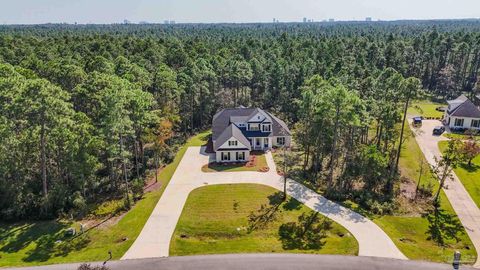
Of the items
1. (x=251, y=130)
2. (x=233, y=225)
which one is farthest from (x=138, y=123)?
(x=251, y=130)

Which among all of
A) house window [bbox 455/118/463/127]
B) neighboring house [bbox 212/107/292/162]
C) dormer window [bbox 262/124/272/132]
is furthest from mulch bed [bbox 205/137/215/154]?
house window [bbox 455/118/463/127]

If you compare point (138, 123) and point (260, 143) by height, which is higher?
point (138, 123)

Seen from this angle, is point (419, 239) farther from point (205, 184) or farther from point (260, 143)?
point (260, 143)

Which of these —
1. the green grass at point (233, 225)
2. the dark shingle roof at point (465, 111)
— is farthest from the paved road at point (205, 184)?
the dark shingle roof at point (465, 111)

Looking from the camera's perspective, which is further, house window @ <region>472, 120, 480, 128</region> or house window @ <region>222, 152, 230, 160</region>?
house window @ <region>472, 120, 480, 128</region>

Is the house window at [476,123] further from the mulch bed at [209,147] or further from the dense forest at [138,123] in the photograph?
the mulch bed at [209,147]

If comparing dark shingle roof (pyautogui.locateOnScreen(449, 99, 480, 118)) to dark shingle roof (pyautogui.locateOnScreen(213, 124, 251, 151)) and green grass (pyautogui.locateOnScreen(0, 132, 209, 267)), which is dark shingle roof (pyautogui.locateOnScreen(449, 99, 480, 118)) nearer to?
dark shingle roof (pyautogui.locateOnScreen(213, 124, 251, 151))
